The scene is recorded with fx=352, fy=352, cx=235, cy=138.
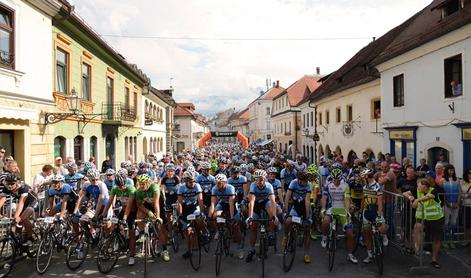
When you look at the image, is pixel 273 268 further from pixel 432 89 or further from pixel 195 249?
pixel 432 89

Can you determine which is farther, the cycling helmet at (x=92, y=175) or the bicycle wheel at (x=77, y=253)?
the cycling helmet at (x=92, y=175)

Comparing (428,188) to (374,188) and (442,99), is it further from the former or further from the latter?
(442,99)

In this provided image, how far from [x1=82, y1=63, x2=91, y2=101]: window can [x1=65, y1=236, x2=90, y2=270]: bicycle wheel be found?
30.8 ft

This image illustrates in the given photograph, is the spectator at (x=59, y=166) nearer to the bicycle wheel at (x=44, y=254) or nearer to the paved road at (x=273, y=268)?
the paved road at (x=273, y=268)

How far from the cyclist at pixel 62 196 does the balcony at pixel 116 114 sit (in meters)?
9.87

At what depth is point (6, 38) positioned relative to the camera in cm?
982

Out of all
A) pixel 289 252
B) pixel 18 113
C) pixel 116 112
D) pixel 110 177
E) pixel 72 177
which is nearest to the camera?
pixel 289 252

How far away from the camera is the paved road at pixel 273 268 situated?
6566mm

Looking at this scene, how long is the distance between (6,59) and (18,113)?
153cm

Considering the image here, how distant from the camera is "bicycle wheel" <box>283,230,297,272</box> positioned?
22.1 feet

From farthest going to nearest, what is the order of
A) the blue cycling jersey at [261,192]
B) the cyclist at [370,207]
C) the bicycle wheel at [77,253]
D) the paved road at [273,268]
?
the blue cycling jersey at [261,192]
the cyclist at [370,207]
the bicycle wheel at [77,253]
the paved road at [273,268]

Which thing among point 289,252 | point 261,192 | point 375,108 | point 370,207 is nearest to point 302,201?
point 261,192

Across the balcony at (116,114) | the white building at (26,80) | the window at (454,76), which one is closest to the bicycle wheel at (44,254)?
the white building at (26,80)

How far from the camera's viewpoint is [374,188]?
7270 millimetres
